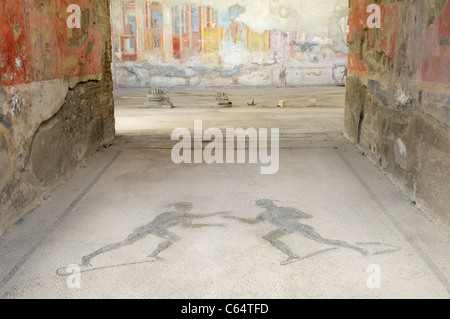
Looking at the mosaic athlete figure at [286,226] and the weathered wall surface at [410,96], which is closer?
the mosaic athlete figure at [286,226]

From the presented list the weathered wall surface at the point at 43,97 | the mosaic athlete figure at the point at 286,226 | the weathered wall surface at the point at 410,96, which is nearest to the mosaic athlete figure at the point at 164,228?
the mosaic athlete figure at the point at 286,226

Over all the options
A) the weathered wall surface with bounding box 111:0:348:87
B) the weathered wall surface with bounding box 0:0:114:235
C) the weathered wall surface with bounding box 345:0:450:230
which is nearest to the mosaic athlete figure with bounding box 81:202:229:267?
the weathered wall surface with bounding box 0:0:114:235

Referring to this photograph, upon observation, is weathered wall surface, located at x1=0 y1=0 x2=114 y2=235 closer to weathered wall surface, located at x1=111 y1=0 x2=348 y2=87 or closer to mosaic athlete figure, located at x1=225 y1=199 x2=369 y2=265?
mosaic athlete figure, located at x1=225 y1=199 x2=369 y2=265

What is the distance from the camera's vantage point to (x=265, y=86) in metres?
12.4

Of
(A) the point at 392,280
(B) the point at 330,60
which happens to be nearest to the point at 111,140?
(A) the point at 392,280

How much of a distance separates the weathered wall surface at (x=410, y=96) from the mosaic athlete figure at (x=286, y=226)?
0.61 metres

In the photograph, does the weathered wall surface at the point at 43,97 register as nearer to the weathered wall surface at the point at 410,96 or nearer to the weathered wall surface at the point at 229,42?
the weathered wall surface at the point at 410,96

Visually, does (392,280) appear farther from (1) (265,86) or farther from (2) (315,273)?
(1) (265,86)

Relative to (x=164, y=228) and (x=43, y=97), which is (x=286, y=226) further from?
(x=43, y=97)

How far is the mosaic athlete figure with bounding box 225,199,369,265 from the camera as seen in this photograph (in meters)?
1.96

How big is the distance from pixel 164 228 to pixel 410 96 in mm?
1669

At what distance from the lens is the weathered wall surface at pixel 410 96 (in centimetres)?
219

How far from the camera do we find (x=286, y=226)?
7.30ft

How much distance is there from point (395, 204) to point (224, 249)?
3.76 feet
